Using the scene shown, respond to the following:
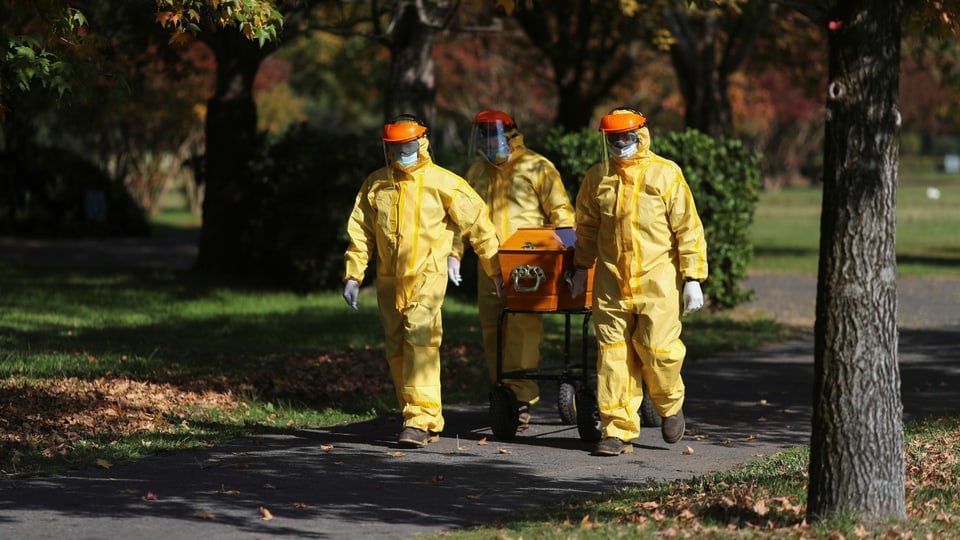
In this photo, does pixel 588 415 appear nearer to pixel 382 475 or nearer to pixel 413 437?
pixel 413 437

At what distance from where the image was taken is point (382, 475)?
7.96m

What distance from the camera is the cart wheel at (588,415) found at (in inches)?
350

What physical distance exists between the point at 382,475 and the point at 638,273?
1853mm

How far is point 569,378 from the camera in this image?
30.4 ft

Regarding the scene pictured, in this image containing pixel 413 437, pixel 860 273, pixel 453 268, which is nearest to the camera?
pixel 860 273

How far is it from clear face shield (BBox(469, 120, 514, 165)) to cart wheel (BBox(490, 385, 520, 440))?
5.26 ft

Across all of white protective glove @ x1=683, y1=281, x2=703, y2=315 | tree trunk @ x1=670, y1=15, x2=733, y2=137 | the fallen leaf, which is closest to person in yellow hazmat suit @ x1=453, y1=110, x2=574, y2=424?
white protective glove @ x1=683, y1=281, x2=703, y2=315

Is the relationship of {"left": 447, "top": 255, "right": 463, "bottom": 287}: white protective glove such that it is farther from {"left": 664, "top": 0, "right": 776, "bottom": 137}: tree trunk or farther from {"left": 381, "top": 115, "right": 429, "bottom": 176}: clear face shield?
{"left": 664, "top": 0, "right": 776, "bottom": 137}: tree trunk

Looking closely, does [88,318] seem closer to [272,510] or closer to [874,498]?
[272,510]

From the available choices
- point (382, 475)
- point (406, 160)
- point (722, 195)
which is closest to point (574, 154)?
point (722, 195)

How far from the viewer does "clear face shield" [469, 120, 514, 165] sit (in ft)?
32.3

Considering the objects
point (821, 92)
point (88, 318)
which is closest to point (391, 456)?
point (88, 318)

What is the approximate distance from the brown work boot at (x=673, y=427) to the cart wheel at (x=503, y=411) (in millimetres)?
936

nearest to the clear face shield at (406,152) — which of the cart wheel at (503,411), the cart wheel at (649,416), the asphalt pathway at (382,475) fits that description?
the cart wheel at (503,411)
